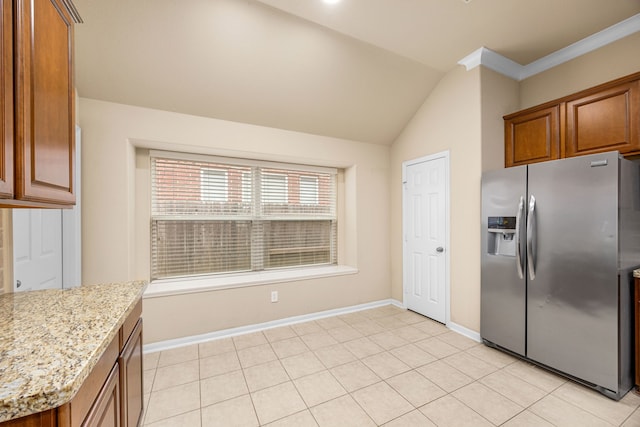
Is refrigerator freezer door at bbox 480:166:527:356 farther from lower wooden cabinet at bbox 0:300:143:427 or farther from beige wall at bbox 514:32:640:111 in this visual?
lower wooden cabinet at bbox 0:300:143:427

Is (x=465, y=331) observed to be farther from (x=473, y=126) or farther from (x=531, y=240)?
(x=473, y=126)

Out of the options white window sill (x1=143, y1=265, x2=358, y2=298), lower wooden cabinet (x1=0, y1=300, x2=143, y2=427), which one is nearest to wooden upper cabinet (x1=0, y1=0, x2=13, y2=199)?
lower wooden cabinet (x1=0, y1=300, x2=143, y2=427)

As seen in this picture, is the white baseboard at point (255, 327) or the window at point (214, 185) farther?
the window at point (214, 185)

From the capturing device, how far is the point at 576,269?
2066 millimetres

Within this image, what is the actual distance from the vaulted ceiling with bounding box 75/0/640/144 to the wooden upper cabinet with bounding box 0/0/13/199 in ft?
4.48

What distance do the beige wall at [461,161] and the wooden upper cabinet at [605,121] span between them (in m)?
0.73

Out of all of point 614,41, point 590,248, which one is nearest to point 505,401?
point 590,248

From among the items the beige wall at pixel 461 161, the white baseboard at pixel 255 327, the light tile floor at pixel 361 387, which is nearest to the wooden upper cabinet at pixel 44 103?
the light tile floor at pixel 361 387

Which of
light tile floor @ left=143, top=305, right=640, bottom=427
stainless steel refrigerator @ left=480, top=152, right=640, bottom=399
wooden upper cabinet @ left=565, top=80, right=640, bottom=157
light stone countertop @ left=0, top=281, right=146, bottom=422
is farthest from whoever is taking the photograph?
wooden upper cabinet @ left=565, top=80, right=640, bottom=157

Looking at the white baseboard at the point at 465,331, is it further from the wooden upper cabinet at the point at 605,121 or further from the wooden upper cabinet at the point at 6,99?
the wooden upper cabinet at the point at 6,99

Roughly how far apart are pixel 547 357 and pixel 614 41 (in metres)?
2.84

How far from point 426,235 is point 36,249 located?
11.9 ft

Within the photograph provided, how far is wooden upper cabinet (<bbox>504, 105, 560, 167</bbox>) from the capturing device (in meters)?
2.52

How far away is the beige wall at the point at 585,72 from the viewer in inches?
93.4
